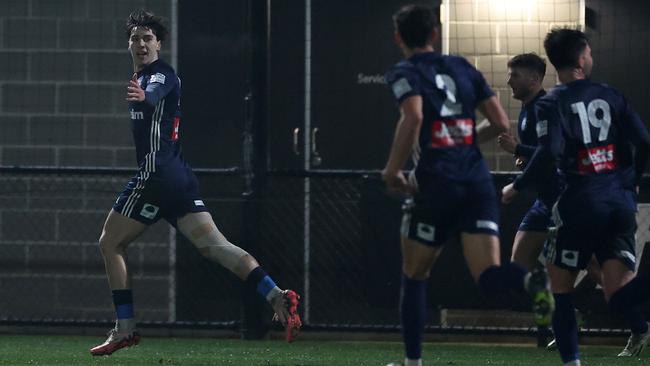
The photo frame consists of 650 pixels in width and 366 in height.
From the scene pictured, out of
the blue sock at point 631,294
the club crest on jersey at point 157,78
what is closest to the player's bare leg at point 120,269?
the club crest on jersey at point 157,78

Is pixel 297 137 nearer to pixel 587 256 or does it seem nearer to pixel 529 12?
pixel 529 12

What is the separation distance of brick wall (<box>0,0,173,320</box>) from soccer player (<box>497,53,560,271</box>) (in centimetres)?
299

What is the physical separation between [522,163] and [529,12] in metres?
2.57

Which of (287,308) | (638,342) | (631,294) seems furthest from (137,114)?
(638,342)

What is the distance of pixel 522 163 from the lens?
8.79 meters

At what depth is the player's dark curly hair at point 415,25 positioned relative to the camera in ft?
21.6

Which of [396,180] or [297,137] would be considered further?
[297,137]

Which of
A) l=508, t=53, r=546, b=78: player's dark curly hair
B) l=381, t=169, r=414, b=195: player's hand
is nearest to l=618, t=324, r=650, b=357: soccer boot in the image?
l=508, t=53, r=546, b=78: player's dark curly hair

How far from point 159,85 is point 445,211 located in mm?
2394

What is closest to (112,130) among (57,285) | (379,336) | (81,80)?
(81,80)

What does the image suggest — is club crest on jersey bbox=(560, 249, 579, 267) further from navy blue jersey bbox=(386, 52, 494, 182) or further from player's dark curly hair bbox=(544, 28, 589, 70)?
player's dark curly hair bbox=(544, 28, 589, 70)

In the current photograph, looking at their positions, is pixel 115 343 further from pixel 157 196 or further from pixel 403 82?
pixel 403 82

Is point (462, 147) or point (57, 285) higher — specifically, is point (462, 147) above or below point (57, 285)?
above

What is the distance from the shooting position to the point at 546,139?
22.6 feet
